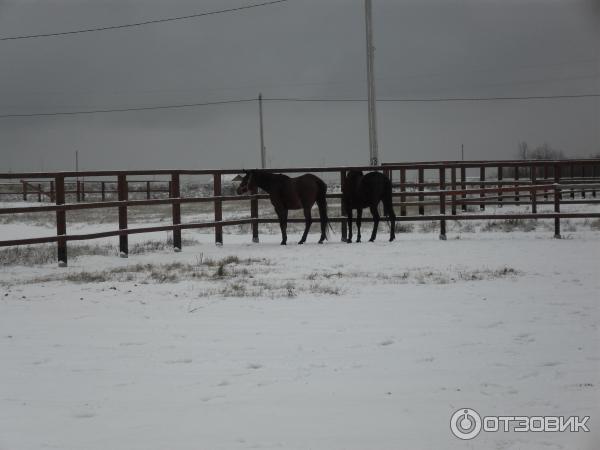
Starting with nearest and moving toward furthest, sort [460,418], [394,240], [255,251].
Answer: [460,418] → [255,251] → [394,240]

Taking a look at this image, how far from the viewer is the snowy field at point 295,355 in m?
3.36

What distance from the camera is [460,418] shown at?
11.2ft

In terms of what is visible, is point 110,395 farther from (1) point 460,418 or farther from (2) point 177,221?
(2) point 177,221

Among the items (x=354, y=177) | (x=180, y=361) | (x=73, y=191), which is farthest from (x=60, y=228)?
(x=73, y=191)

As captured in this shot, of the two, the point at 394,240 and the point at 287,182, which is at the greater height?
the point at 287,182

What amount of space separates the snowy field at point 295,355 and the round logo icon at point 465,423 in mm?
49

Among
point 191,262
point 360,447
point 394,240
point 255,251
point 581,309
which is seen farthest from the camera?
point 394,240

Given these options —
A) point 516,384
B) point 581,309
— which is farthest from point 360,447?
point 581,309

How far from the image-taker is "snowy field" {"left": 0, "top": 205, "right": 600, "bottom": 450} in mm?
3361

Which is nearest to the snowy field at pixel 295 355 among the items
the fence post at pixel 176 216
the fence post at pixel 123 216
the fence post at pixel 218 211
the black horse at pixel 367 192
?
the fence post at pixel 123 216

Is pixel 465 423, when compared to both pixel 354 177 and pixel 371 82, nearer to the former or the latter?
pixel 354 177

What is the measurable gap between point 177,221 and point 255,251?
1.66 m

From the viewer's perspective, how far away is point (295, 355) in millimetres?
4637

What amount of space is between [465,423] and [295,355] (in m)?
1.55
